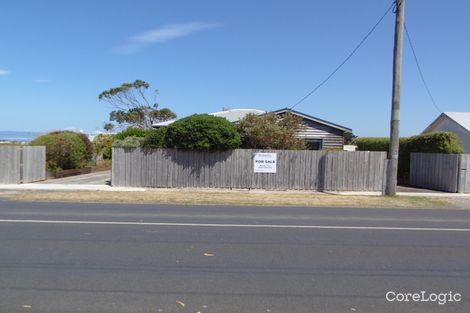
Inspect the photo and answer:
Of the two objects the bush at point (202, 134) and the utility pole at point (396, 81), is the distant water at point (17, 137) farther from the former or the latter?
the utility pole at point (396, 81)

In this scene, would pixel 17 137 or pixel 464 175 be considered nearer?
pixel 464 175

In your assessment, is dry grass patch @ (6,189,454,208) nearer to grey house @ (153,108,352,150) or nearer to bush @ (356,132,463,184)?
bush @ (356,132,463,184)

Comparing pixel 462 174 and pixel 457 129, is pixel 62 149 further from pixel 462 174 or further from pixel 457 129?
pixel 457 129

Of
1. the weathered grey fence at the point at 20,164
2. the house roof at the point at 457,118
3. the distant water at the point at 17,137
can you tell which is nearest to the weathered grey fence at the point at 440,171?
the house roof at the point at 457,118

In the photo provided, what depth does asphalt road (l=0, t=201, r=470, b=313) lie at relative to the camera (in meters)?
5.36

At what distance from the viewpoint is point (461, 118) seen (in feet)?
101

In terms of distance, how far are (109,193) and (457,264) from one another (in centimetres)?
1339

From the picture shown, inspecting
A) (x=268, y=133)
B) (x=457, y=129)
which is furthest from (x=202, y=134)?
(x=457, y=129)

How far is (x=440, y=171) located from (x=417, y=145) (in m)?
3.27

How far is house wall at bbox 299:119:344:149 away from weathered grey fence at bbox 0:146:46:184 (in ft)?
47.2

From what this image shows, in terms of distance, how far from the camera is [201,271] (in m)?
6.57

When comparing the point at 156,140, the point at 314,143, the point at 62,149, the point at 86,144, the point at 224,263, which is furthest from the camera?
the point at 86,144

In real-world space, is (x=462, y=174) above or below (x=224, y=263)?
above

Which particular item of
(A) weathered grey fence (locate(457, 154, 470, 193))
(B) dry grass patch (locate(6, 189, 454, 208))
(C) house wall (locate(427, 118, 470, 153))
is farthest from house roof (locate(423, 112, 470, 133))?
(B) dry grass patch (locate(6, 189, 454, 208))
